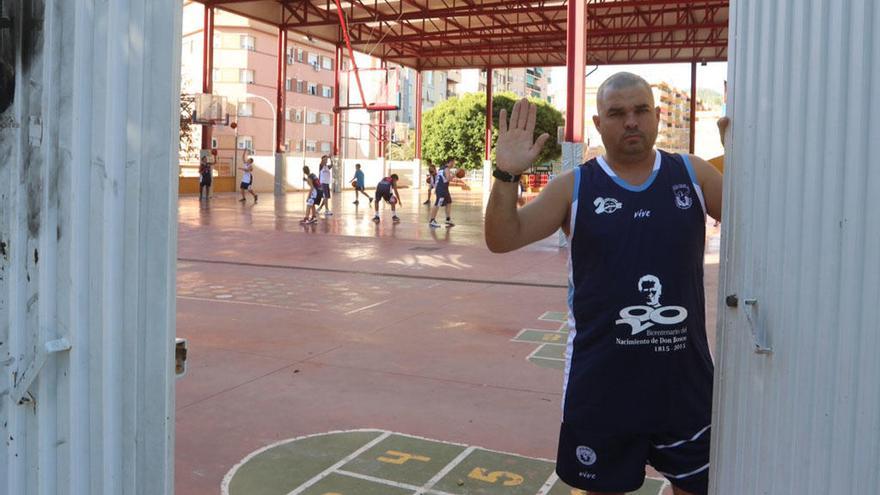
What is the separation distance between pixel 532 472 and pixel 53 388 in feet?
8.50

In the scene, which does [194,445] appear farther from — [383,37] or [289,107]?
[289,107]

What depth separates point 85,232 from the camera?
1836mm

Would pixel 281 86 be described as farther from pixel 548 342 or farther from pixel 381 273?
pixel 548 342

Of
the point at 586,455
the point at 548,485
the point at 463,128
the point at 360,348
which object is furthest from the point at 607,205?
the point at 463,128

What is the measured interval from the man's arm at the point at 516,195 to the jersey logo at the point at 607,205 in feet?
0.35

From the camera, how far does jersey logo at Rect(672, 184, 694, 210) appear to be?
2487 mm

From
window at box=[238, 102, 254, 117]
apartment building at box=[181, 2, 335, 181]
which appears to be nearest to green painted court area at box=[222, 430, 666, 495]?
apartment building at box=[181, 2, 335, 181]

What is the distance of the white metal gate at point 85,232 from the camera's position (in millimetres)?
→ 1825

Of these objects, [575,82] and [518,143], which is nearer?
[518,143]

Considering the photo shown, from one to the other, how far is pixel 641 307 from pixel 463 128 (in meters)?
53.1

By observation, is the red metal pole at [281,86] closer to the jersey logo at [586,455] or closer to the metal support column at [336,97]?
the metal support column at [336,97]

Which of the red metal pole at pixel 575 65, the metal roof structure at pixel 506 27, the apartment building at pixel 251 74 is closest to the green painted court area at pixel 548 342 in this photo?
the red metal pole at pixel 575 65

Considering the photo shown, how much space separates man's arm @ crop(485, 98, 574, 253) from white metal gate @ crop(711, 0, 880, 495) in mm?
779

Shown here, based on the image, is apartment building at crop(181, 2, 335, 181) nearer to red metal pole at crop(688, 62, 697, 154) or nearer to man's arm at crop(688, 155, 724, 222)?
red metal pole at crop(688, 62, 697, 154)
